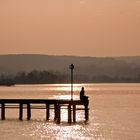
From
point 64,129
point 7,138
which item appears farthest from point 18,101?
point 7,138

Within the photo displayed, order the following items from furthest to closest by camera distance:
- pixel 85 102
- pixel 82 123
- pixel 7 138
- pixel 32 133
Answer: pixel 82 123
pixel 85 102
pixel 32 133
pixel 7 138

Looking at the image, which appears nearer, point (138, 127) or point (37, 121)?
point (138, 127)

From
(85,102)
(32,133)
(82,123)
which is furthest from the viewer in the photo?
(82,123)

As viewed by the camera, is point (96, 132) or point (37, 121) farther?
point (37, 121)

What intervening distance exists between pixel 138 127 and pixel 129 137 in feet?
35.3

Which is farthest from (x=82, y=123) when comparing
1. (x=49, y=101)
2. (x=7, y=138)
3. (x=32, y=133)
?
(x=7, y=138)

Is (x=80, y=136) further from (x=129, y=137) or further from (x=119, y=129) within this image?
(x=119, y=129)

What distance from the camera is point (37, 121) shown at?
74.9m

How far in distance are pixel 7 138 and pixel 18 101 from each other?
38.1 ft

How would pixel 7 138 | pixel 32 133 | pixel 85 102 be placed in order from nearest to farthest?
pixel 7 138, pixel 32 133, pixel 85 102

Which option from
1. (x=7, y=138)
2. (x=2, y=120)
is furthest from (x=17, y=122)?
(x=7, y=138)

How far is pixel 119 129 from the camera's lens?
67.1 meters

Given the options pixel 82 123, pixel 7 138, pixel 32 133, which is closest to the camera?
pixel 7 138

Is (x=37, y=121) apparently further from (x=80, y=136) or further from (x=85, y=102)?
(x=80, y=136)
